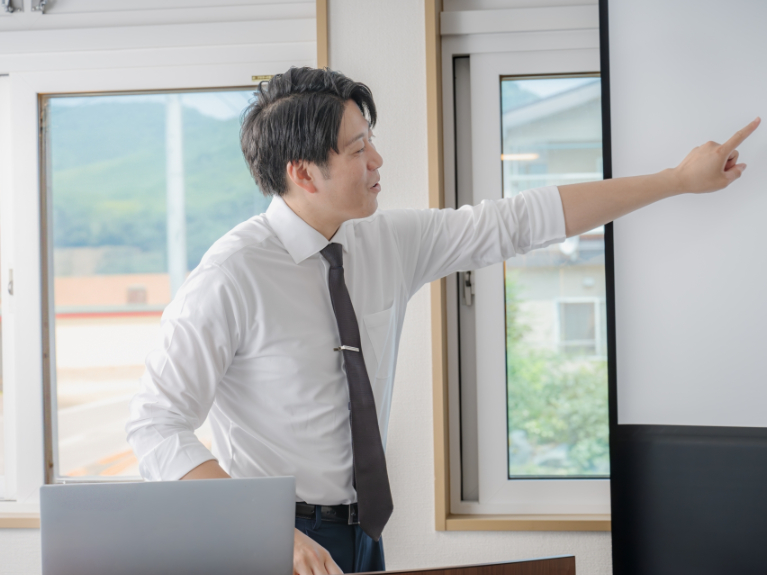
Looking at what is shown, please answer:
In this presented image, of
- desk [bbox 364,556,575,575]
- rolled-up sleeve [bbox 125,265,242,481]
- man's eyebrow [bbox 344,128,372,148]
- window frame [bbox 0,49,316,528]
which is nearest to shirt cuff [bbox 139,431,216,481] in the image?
Answer: rolled-up sleeve [bbox 125,265,242,481]

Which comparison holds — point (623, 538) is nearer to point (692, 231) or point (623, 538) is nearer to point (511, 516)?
point (511, 516)

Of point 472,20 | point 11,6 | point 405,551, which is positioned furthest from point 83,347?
point 472,20

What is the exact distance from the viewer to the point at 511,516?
1878 mm

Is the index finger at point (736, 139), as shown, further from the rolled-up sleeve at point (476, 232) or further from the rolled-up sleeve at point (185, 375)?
the rolled-up sleeve at point (185, 375)

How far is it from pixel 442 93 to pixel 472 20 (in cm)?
24

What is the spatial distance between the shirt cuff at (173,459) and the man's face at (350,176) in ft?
1.83

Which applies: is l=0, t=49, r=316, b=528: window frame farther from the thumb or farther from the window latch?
the thumb

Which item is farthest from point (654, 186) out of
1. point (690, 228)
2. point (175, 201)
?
point (175, 201)

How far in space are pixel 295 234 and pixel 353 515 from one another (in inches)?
24.2

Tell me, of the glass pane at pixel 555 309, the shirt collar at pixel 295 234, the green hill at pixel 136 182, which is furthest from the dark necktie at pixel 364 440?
the green hill at pixel 136 182

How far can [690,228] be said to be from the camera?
140cm

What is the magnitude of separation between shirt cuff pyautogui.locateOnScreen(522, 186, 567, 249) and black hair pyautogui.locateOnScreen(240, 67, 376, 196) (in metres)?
0.45

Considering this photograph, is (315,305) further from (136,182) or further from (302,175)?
(136,182)

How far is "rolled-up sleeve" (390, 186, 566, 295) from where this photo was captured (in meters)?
1.34
